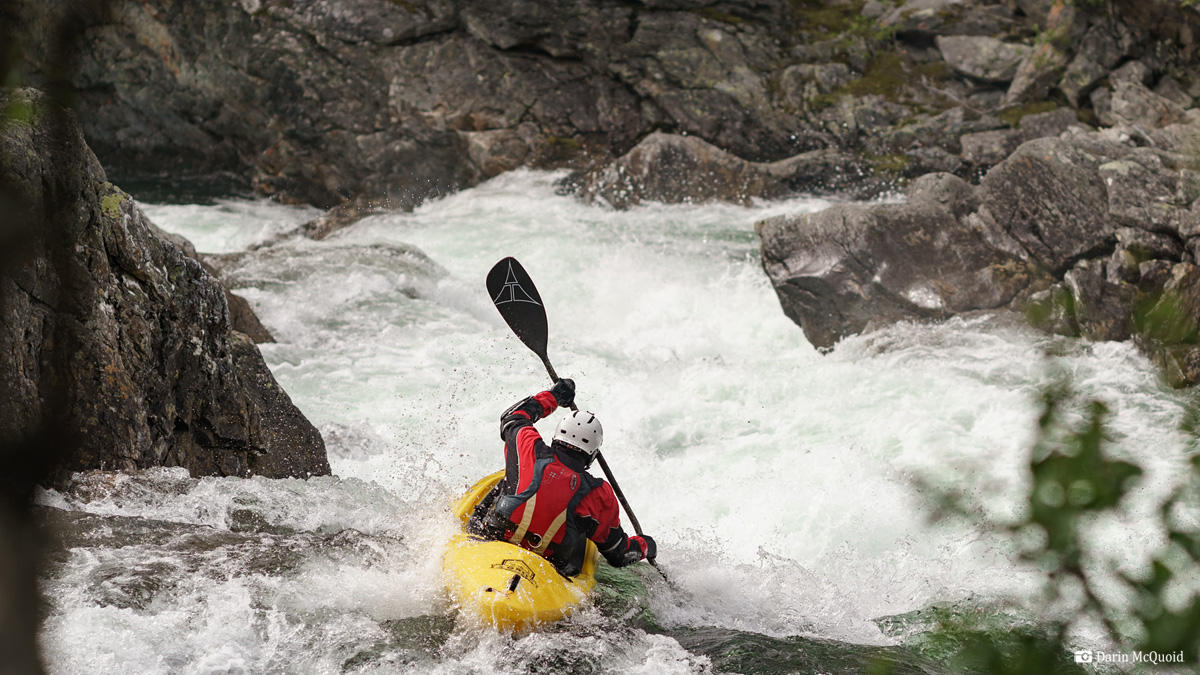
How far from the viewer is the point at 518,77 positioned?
13570 mm

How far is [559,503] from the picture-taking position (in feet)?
14.5

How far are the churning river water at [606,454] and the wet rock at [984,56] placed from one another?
12.7ft

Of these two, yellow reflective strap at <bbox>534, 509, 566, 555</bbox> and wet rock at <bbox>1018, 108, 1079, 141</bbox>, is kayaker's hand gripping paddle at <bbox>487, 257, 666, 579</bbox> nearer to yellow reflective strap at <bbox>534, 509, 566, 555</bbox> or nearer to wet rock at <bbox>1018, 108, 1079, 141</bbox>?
yellow reflective strap at <bbox>534, 509, 566, 555</bbox>

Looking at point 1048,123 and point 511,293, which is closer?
point 511,293

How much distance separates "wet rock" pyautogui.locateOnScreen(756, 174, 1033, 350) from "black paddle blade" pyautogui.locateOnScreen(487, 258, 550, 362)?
3.62 metres

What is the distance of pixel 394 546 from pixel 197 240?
355 inches

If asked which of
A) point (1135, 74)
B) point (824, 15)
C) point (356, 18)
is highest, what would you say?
point (356, 18)

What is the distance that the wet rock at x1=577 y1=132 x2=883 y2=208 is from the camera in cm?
1252

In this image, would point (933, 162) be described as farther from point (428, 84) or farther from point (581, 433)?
point (581, 433)

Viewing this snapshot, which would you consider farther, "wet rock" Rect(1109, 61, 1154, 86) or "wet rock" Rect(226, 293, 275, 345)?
"wet rock" Rect(1109, 61, 1154, 86)

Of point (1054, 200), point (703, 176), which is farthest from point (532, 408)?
point (703, 176)

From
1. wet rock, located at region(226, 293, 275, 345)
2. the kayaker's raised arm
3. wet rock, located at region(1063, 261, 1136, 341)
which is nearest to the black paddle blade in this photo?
the kayaker's raised arm

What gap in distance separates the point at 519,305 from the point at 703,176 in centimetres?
692

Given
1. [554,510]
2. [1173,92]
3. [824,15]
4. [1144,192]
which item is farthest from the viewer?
[824,15]
